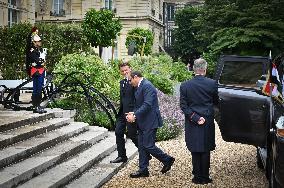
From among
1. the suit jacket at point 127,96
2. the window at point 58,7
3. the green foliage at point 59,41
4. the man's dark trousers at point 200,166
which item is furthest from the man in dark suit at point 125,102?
the window at point 58,7

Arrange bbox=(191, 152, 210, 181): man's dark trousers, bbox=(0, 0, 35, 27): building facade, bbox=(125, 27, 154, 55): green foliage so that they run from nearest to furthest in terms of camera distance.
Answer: bbox=(191, 152, 210, 181): man's dark trousers < bbox=(0, 0, 35, 27): building facade < bbox=(125, 27, 154, 55): green foliage

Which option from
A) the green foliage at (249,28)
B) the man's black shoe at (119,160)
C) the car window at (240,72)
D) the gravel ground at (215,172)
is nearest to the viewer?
the gravel ground at (215,172)

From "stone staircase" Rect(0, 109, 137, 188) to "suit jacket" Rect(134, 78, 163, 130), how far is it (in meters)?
1.04

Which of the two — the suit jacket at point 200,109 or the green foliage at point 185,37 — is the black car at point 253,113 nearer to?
the suit jacket at point 200,109

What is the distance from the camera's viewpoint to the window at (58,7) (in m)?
49.0

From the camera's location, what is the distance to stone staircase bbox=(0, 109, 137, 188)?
7.16 meters

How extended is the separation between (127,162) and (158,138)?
2.40 m

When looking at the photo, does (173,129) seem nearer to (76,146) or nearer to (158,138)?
(158,138)

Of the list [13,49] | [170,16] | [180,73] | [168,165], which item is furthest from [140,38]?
[168,165]

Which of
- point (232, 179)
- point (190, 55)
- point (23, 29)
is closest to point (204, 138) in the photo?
point (232, 179)

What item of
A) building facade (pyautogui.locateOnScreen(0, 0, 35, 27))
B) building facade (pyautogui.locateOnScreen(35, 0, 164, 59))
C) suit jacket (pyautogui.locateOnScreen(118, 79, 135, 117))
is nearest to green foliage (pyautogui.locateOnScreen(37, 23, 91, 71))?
building facade (pyautogui.locateOnScreen(0, 0, 35, 27))

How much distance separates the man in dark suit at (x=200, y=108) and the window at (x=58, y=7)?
43.0m

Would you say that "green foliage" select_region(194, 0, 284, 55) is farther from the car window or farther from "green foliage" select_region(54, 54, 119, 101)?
the car window

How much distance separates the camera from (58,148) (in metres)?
8.77
